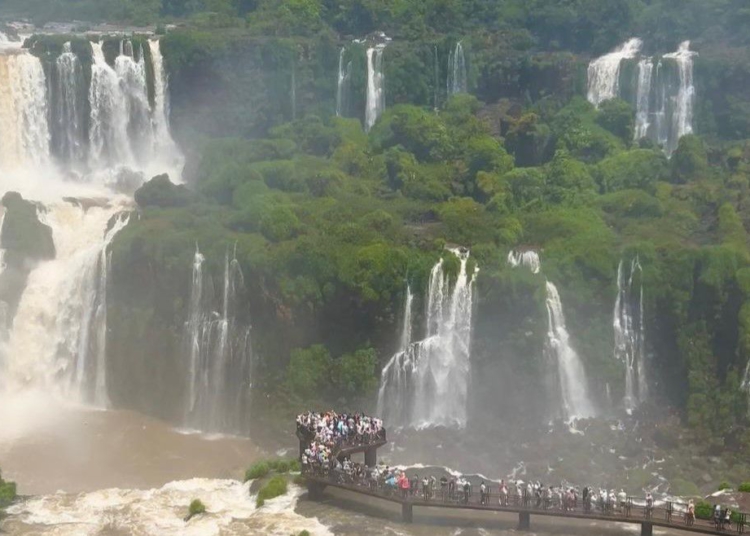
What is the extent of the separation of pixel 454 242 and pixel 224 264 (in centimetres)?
929

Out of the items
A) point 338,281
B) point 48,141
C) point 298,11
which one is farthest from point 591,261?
point 298,11

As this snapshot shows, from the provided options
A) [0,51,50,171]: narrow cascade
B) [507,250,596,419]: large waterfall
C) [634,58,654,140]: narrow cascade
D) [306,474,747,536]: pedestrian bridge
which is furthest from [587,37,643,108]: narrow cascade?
[306,474,747,536]: pedestrian bridge

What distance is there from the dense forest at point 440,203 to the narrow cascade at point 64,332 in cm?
87

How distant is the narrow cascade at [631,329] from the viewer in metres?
54.1

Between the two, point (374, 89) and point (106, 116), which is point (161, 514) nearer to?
point (106, 116)

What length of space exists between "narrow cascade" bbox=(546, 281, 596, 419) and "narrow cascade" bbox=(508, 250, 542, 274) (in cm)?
100

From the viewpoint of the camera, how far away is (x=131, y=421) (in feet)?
178

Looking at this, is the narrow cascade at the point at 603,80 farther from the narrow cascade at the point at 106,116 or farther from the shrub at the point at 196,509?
the shrub at the point at 196,509

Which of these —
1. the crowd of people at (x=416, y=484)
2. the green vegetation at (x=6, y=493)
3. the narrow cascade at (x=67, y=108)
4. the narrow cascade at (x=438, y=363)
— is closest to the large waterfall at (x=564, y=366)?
the narrow cascade at (x=438, y=363)

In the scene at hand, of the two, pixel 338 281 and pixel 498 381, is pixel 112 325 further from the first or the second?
pixel 498 381

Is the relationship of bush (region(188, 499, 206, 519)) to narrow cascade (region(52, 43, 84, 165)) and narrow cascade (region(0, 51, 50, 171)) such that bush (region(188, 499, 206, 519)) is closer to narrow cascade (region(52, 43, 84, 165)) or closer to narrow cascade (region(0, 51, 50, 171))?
narrow cascade (region(0, 51, 50, 171))

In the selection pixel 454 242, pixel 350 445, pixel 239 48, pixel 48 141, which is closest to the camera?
pixel 350 445

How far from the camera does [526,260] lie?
5491 cm

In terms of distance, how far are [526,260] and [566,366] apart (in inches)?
172
